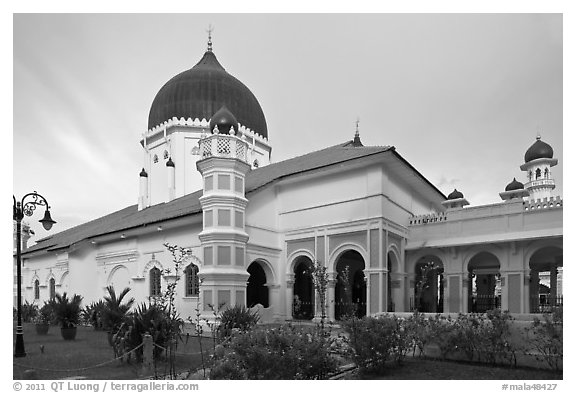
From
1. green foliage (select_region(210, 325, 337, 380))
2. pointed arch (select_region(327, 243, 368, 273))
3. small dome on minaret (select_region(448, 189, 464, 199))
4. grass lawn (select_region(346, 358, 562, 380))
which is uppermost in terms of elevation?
small dome on minaret (select_region(448, 189, 464, 199))

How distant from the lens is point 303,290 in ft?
58.1

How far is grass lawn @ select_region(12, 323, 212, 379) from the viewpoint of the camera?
8.50m

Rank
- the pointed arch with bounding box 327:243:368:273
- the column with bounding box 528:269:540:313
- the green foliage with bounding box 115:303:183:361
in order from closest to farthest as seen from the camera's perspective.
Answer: the green foliage with bounding box 115:303:183:361, the pointed arch with bounding box 327:243:368:273, the column with bounding box 528:269:540:313

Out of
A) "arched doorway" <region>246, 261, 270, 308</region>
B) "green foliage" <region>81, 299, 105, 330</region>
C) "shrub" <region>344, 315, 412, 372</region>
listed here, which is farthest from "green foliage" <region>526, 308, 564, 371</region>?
"green foliage" <region>81, 299, 105, 330</region>

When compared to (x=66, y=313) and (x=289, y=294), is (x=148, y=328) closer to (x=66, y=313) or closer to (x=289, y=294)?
(x=66, y=313)

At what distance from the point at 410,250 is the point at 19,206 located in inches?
435

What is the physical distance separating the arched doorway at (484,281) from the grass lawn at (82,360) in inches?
A: 407

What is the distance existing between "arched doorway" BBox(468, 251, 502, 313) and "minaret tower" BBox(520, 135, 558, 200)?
9.00 feet

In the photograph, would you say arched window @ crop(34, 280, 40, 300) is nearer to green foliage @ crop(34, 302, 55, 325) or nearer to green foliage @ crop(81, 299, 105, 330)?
green foliage @ crop(81, 299, 105, 330)

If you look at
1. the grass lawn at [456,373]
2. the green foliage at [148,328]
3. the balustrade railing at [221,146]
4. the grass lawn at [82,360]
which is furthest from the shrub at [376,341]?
the balustrade railing at [221,146]

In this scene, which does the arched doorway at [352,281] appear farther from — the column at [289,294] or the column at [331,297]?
the column at [331,297]

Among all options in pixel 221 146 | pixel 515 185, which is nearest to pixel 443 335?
pixel 221 146

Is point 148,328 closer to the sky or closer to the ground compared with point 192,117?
closer to the ground

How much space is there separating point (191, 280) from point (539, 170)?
12.7 meters
